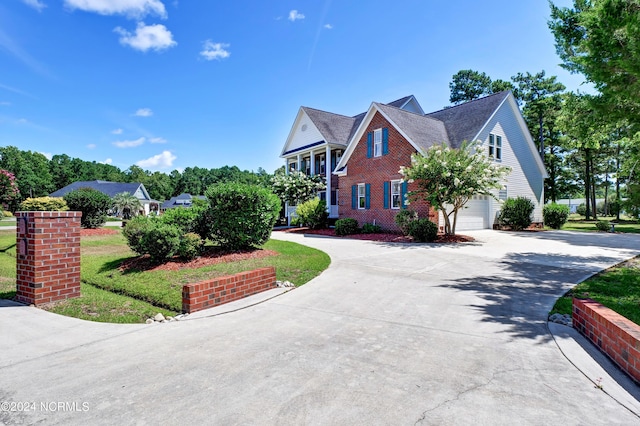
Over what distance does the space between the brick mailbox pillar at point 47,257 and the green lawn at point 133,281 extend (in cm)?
30

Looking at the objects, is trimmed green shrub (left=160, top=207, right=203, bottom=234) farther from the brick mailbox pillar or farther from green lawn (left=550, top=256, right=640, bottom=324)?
green lawn (left=550, top=256, right=640, bottom=324)

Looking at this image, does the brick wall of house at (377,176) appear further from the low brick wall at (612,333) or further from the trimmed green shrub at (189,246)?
the low brick wall at (612,333)

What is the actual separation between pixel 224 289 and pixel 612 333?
4912 mm

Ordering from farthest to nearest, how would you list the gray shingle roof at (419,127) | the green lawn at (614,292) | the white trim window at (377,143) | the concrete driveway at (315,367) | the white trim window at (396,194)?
the white trim window at (377,143) → the white trim window at (396,194) → the gray shingle roof at (419,127) → the green lawn at (614,292) → the concrete driveway at (315,367)

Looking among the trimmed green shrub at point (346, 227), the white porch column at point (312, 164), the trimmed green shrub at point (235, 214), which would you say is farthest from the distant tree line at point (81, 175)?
the trimmed green shrub at point (235, 214)

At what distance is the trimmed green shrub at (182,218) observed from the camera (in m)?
7.96

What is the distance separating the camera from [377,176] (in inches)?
733

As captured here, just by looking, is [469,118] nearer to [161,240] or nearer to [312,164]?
[312,164]

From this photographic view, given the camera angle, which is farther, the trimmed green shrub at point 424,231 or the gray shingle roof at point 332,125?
the gray shingle roof at point 332,125

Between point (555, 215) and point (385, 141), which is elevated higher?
point (385, 141)

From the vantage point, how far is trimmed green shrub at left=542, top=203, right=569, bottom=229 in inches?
829

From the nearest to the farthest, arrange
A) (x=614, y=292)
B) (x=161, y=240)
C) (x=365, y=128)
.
A: (x=614, y=292) → (x=161, y=240) → (x=365, y=128)

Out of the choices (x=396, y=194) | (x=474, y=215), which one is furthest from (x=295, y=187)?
(x=474, y=215)

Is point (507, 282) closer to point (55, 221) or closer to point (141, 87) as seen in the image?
point (55, 221)
